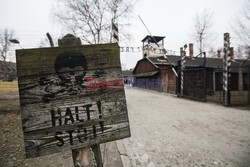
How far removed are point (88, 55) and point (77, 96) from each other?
29 centimetres

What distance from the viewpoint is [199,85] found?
7871 millimetres

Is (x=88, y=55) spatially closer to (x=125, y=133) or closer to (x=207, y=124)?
(x=125, y=133)

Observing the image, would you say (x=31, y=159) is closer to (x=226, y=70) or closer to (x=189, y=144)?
(x=189, y=144)

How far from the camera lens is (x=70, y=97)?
2.38ft

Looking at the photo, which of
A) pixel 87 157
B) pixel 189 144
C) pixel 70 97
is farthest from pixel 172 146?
pixel 70 97

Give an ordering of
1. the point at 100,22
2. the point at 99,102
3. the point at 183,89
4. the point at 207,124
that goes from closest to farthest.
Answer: the point at 99,102 < the point at 207,124 < the point at 100,22 < the point at 183,89

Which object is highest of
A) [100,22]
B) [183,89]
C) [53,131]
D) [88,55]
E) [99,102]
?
[100,22]

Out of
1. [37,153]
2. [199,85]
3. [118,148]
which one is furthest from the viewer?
[199,85]

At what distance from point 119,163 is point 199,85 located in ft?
26.6

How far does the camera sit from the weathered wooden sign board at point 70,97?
0.67m

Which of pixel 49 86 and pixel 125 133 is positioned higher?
pixel 49 86

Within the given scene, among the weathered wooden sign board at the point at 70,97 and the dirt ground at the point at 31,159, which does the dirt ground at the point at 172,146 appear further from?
the weathered wooden sign board at the point at 70,97

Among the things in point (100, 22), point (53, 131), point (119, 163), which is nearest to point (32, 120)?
point (53, 131)

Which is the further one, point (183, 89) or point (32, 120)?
point (183, 89)
